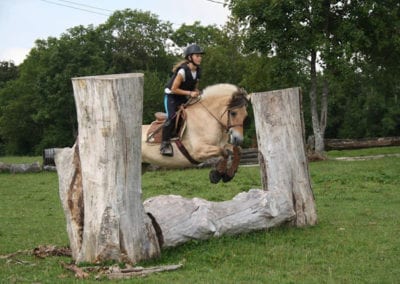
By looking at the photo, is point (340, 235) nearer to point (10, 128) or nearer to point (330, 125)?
point (330, 125)

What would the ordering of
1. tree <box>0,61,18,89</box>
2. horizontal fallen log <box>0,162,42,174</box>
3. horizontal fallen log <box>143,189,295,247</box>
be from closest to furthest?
horizontal fallen log <box>143,189,295,247</box> → horizontal fallen log <box>0,162,42,174</box> → tree <box>0,61,18,89</box>

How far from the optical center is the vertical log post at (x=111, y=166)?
684cm

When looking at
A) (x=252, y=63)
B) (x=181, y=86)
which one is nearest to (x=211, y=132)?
(x=181, y=86)

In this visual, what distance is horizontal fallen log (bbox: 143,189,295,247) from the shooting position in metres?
7.73

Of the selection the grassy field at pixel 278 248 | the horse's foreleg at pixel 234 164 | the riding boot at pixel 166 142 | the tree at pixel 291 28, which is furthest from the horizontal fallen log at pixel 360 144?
the horse's foreleg at pixel 234 164

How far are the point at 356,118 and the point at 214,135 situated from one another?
39566 millimetres

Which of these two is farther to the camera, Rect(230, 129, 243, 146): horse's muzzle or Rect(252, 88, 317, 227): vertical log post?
Rect(252, 88, 317, 227): vertical log post

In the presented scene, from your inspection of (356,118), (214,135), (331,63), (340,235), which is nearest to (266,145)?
(214,135)

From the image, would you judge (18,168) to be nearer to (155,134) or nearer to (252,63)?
(252,63)

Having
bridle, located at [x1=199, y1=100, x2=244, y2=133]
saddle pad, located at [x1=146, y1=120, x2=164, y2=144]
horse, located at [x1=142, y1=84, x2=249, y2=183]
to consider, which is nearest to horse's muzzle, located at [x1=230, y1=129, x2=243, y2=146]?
horse, located at [x1=142, y1=84, x2=249, y2=183]

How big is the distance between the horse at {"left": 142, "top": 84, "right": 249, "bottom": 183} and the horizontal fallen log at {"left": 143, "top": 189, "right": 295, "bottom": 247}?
663 mm

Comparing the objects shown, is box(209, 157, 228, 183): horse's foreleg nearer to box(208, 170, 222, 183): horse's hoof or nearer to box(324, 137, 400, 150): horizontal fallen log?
box(208, 170, 222, 183): horse's hoof

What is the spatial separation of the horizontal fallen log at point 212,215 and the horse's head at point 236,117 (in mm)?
853

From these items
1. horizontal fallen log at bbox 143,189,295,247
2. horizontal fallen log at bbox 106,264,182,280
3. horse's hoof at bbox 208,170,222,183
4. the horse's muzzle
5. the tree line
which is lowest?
horizontal fallen log at bbox 106,264,182,280
